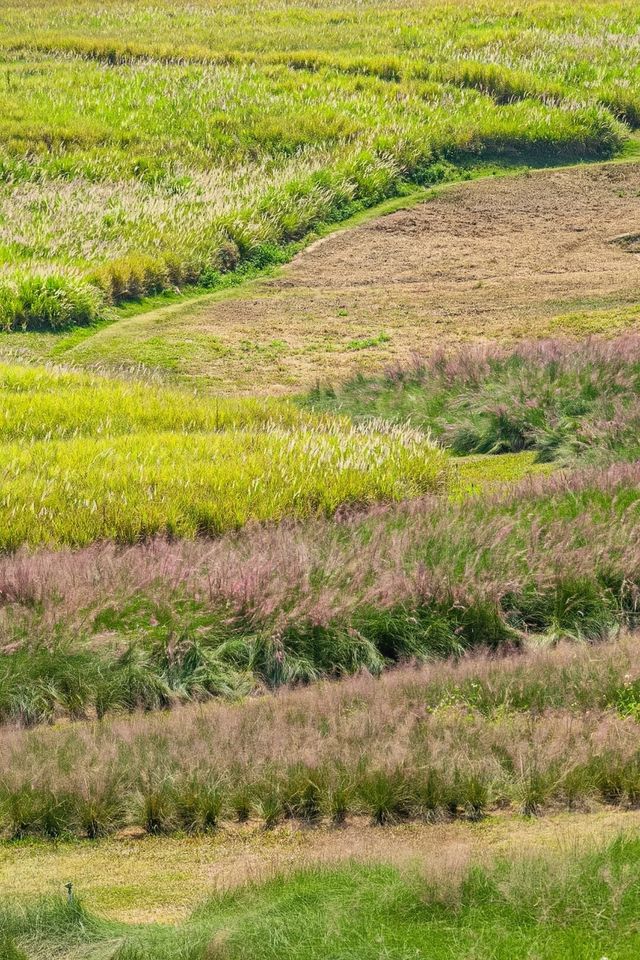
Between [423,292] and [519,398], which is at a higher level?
[519,398]

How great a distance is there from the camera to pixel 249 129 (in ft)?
80.8

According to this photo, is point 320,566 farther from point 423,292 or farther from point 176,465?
point 423,292

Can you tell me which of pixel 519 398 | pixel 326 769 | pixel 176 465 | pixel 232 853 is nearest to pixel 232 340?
pixel 519 398

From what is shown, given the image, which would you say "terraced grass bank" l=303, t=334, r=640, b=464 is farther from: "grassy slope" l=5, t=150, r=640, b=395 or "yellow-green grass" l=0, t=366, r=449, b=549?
"grassy slope" l=5, t=150, r=640, b=395

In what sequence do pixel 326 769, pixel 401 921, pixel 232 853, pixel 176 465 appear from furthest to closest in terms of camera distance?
pixel 176 465 → pixel 326 769 → pixel 232 853 → pixel 401 921

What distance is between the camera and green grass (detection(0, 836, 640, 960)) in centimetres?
343

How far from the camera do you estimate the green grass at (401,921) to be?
11.2 feet

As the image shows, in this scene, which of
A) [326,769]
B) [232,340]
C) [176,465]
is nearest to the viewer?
[326,769]

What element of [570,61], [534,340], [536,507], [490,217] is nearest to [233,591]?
[536,507]

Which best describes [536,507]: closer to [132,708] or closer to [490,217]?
[132,708]

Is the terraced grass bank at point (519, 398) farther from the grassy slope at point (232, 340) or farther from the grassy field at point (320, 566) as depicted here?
the grassy slope at point (232, 340)

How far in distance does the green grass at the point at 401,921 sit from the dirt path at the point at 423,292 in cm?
1083

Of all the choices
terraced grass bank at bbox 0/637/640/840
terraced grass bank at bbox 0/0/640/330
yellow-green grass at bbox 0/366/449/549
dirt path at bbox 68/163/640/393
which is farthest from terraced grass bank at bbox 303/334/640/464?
terraced grass bank at bbox 0/0/640/330

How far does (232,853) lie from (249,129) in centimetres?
2159
